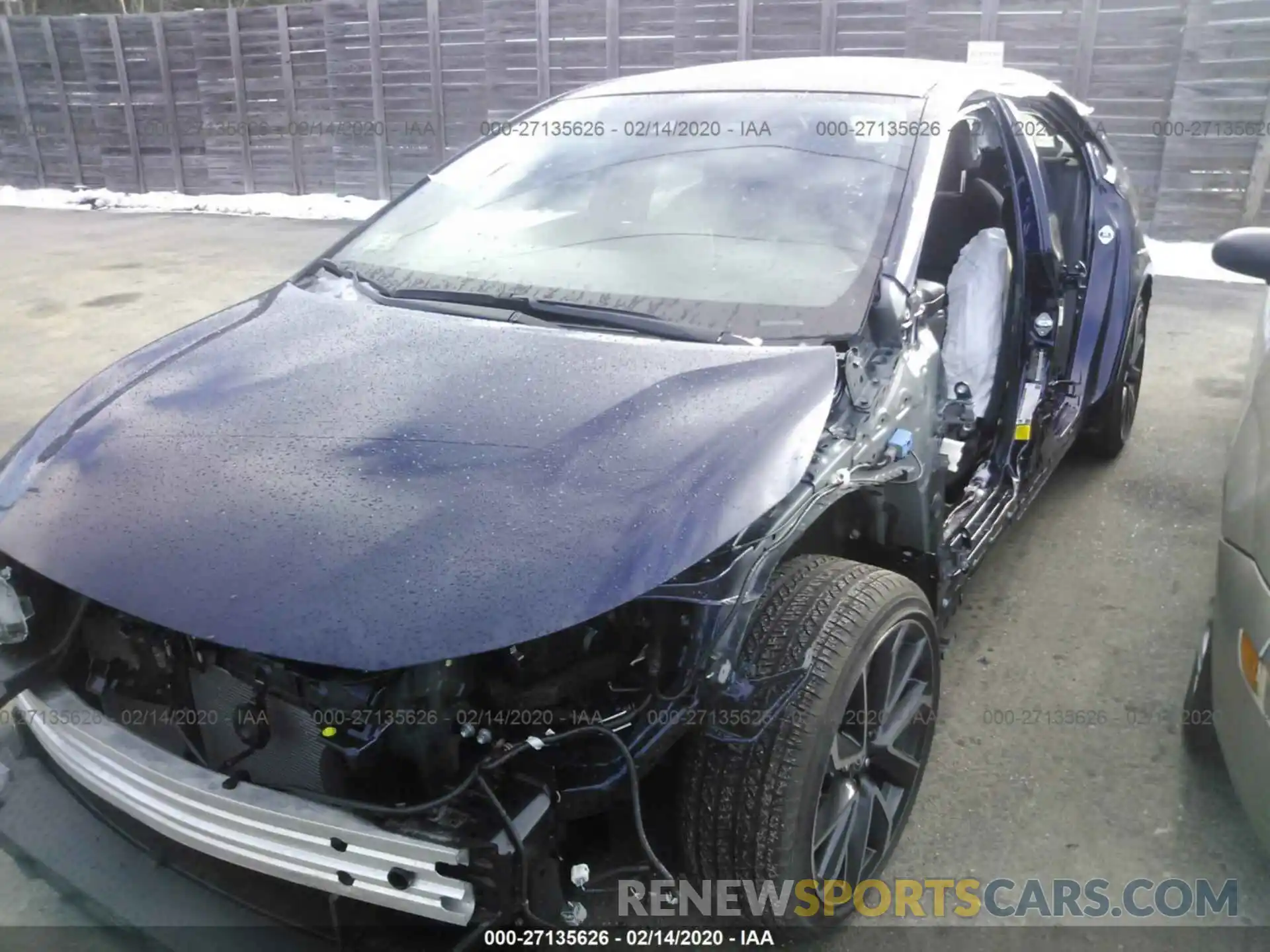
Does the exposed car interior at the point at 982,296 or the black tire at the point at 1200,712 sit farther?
the exposed car interior at the point at 982,296

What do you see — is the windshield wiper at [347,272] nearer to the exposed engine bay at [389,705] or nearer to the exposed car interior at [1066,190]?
the exposed engine bay at [389,705]

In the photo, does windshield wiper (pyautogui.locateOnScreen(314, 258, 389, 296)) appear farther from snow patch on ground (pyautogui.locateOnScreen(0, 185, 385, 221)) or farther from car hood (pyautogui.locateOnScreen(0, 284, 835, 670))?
snow patch on ground (pyautogui.locateOnScreen(0, 185, 385, 221))

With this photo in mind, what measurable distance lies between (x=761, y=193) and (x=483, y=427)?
3.81 ft

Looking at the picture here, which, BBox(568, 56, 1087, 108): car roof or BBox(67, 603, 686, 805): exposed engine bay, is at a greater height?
BBox(568, 56, 1087, 108): car roof

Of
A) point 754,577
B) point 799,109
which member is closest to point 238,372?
point 754,577

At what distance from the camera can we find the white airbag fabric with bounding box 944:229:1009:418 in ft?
10.5

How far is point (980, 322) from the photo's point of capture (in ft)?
10.5

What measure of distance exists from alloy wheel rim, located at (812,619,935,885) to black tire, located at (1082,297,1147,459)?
227 centimetres

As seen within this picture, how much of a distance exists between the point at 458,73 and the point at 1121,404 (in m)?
9.93

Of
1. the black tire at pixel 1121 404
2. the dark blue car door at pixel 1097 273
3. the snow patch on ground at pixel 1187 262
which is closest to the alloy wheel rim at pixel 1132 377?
the black tire at pixel 1121 404

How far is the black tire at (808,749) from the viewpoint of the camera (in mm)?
1768

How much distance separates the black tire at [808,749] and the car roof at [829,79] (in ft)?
4.81

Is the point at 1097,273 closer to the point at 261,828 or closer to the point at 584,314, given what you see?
the point at 584,314

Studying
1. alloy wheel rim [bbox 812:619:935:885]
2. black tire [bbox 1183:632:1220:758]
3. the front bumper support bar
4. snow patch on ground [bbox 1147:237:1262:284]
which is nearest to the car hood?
the front bumper support bar
